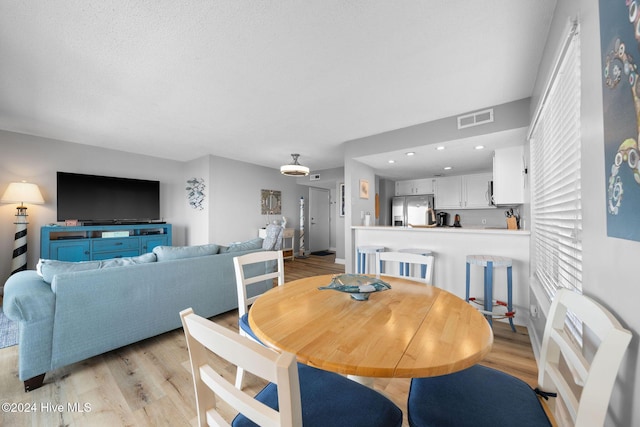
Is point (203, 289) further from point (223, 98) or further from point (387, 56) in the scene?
point (387, 56)

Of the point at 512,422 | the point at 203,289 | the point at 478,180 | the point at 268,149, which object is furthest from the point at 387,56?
the point at 478,180

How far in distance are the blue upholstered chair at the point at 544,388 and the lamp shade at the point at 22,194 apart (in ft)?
17.7

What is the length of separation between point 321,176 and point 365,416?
6035 mm

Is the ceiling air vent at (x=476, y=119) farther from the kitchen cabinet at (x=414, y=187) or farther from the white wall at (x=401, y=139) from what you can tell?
the kitchen cabinet at (x=414, y=187)

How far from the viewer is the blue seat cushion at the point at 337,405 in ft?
2.60

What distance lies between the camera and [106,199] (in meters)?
4.57

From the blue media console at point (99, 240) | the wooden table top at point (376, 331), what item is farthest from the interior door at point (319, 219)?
the wooden table top at point (376, 331)

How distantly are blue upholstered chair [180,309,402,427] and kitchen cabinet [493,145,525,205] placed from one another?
3119 millimetres

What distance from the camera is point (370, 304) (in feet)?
3.86

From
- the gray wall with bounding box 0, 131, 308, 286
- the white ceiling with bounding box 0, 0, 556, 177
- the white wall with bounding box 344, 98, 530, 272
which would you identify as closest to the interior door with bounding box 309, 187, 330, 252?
the gray wall with bounding box 0, 131, 308, 286

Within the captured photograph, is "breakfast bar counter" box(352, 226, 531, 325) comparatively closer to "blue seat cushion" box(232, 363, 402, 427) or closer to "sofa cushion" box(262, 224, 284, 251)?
"sofa cushion" box(262, 224, 284, 251)

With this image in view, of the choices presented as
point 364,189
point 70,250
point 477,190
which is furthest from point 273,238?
point 477,190

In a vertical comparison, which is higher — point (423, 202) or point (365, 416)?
point (423, 202)

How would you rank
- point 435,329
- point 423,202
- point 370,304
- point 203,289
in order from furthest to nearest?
point 423,202, point 203,289, point 370,304, point 435,329
